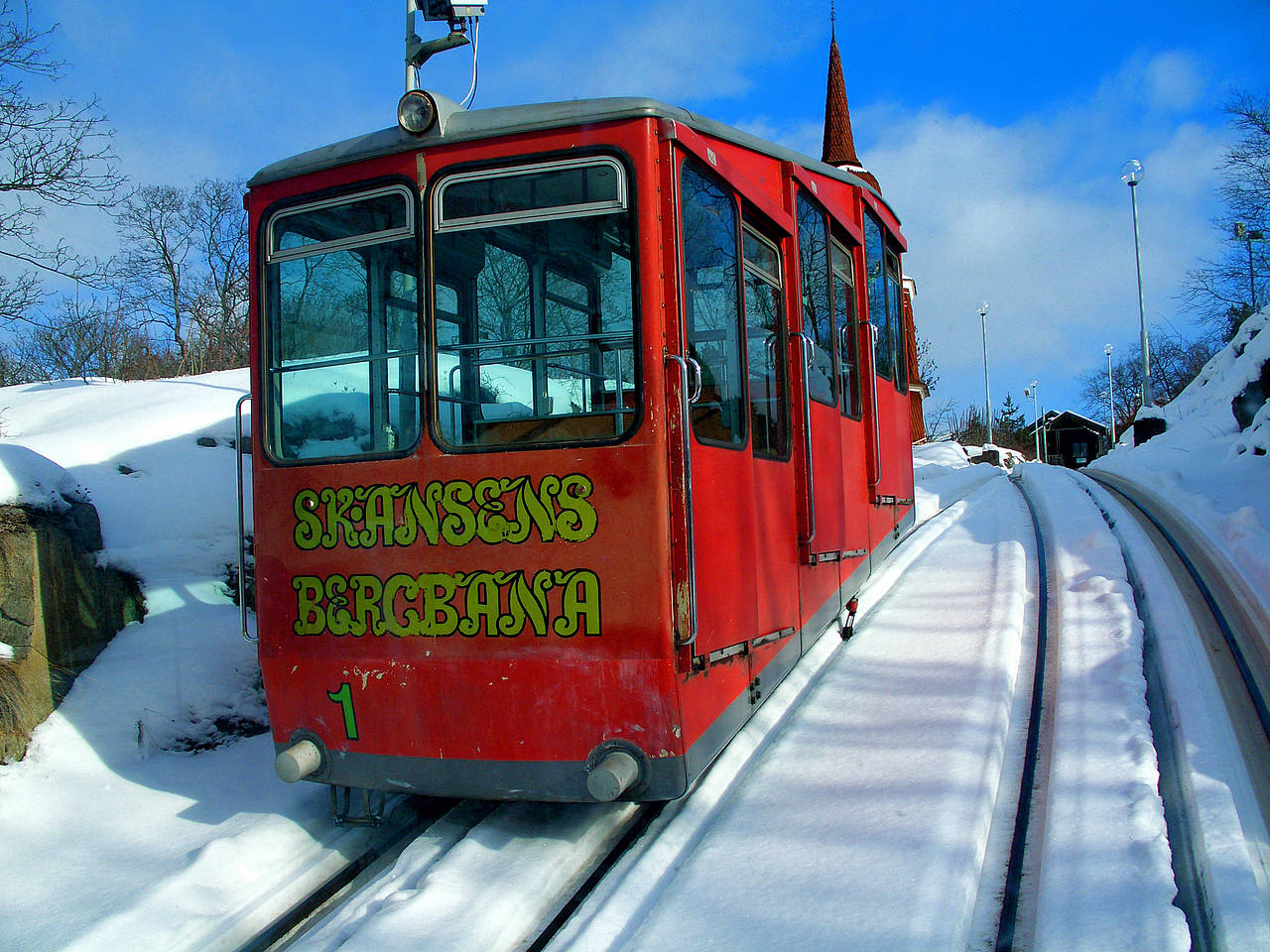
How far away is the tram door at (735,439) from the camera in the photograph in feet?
12.3

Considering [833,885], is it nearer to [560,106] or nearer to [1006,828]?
[1006,828]

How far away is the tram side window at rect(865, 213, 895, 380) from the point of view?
22.9 ft

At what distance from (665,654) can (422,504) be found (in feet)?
3.93

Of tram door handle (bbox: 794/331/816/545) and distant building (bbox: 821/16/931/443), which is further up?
distant building (bbox: 821/16/931/443)

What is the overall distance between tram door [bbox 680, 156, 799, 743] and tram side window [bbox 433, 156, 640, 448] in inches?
12.3

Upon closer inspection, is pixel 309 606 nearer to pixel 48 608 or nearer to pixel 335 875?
pixel 335 875

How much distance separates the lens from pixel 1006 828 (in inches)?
145

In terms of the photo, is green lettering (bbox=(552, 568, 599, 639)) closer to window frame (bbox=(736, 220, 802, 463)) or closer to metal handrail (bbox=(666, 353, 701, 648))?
metal handrail (bbox=(666, 353, 701, 648))

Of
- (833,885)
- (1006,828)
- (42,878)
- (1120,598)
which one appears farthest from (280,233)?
(1120,598)

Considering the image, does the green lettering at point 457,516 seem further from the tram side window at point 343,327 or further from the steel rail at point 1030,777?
the steel rail at point 1030,777

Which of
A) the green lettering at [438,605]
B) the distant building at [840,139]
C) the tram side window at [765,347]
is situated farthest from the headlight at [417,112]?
the distant building at [840,139]

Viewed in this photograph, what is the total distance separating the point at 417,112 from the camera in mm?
3730

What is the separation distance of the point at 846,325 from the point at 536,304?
311cm

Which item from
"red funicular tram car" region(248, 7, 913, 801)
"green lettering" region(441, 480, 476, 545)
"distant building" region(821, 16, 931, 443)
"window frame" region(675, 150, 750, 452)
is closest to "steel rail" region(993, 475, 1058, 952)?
"red funicular tram car" region(248, 7, 913, 801)
